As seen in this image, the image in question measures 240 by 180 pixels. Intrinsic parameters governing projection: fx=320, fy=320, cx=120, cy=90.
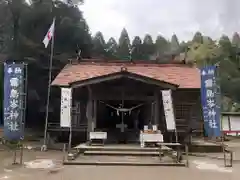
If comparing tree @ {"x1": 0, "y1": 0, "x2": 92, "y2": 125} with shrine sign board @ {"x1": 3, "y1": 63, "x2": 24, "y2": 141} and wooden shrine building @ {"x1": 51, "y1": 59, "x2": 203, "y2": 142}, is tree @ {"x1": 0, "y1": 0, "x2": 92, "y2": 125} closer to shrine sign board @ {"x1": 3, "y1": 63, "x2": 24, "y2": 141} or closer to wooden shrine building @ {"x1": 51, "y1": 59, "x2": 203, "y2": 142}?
wooden shrine building @ {"x1": 51, "y1": 59, "x2": 203, "y2": 142}

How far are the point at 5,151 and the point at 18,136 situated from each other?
1948 mm

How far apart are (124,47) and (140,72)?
37611 mm

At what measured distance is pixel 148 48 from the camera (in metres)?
59.5

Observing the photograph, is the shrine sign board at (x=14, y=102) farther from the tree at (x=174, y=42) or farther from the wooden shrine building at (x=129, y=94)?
the tree at (x=174, y=42)

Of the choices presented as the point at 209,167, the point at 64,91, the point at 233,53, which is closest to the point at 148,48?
the point at 233,53

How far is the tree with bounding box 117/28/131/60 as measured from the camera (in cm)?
5297

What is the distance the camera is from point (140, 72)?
18.6m

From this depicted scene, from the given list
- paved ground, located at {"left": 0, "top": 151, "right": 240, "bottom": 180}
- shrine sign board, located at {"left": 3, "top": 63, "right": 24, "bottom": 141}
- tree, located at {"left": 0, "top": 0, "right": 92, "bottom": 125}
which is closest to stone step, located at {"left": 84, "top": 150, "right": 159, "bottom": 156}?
paved ground, located at {"left": 0, "top": 151, "right": 240, "bottom": 180}

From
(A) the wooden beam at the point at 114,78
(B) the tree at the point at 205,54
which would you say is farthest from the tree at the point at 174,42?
(A) the wooden beam at the point at 114,78

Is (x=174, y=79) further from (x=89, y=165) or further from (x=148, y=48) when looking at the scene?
(x=148, y=48)

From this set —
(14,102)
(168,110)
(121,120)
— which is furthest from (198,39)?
(14,102)

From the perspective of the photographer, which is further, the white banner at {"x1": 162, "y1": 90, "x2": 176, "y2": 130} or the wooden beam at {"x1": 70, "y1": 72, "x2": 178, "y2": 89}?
the wooden beam at {"x1": 70, "y1": 72, "x2": 178, "y2": 89}

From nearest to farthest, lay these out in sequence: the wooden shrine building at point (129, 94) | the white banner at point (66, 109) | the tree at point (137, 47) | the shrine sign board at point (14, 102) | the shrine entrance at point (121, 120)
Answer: the shrine sign board at point (14, 102)
the white banner at point (66, 109)
the wooden shrine building at point (129, 94)
the shrine entrance at point (121, 120)
the tree at point (137, 47)

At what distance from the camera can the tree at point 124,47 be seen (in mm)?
52969
